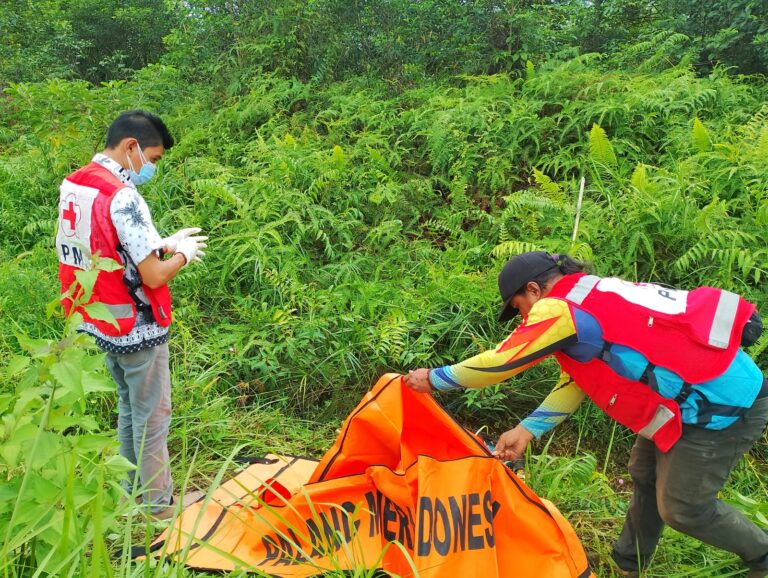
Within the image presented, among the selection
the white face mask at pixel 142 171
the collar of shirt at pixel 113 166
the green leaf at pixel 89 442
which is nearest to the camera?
the green leaf at pixel 89 442

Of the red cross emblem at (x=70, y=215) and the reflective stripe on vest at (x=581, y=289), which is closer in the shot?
the reflective stripe on vest at (x=581, y=289)

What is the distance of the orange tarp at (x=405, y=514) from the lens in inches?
89.5

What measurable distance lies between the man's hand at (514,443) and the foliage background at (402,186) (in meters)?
0.64

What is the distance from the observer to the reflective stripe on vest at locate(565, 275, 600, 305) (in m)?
2.09

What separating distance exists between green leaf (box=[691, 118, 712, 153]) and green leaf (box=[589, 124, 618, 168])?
61cm

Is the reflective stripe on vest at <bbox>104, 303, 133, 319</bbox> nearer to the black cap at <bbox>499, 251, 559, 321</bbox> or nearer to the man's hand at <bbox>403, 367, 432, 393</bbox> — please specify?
the man's hand at <bbox>403, 367, 432, 393</bbox>

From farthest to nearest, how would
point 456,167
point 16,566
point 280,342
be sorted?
point 456,167, point 280,342, point 16,566

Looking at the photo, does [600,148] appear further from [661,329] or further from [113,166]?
[113,166]

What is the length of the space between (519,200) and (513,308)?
93.0 inches

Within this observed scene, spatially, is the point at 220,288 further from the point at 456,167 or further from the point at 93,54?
the point at 93,54

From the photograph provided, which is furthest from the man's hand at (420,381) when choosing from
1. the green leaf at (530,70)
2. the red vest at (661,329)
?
the green leaf at (530,70)

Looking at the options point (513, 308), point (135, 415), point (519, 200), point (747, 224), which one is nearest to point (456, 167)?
point (519, 200)

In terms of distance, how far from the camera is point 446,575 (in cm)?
222

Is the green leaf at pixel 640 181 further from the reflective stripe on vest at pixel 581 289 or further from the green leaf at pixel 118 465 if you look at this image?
the green leaf at pixel 118 465
